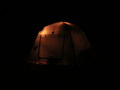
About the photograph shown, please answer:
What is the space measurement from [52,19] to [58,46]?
8619 millimetres

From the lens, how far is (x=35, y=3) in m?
14.8

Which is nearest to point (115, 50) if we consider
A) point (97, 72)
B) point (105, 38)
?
point (105, 38)

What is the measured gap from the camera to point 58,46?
5594 millimetres

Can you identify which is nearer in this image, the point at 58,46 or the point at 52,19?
the point at 58,46

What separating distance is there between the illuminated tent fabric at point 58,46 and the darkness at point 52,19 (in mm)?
4105

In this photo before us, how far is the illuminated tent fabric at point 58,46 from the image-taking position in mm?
5469

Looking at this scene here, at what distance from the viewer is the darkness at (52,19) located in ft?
35.9

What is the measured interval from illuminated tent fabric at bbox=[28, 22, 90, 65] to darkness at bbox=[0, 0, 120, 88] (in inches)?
162

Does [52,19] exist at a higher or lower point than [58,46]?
higher

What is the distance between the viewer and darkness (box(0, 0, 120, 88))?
11.0 metres

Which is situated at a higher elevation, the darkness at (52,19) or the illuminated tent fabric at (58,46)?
the darkness at (52,19)

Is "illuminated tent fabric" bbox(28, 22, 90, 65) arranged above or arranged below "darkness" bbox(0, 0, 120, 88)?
below

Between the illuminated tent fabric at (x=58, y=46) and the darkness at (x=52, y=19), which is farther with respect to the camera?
the darkness at (x=52, y=19)

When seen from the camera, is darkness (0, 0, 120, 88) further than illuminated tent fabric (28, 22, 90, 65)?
Yes
